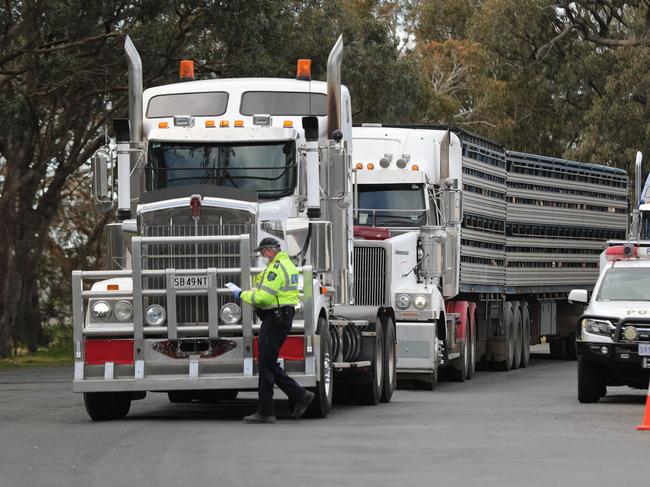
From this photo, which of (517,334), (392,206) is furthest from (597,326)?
(517,334)

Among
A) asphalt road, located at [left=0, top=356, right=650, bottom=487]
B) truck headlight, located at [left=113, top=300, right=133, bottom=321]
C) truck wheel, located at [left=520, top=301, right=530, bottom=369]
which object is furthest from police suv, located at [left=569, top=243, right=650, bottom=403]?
truck wheel, located at [left=520, top=301, right=530, bottom=369]

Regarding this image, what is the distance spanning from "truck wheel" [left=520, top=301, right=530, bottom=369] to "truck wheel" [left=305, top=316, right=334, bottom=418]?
14216mm

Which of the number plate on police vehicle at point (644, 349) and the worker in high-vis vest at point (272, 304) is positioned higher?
the worker in high-vis vest at point (272, 304)

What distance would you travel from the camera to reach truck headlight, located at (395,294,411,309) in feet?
76.8

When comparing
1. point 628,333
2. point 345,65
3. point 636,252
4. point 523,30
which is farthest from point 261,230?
point 523,30

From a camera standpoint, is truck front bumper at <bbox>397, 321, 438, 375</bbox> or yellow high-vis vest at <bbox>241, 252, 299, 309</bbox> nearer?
yellow high-vis vest at <bbox>241, 252, 299, 309</bbox>

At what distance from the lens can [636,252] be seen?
70.7ft

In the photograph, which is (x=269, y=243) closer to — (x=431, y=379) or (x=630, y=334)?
(x=630, y=334)

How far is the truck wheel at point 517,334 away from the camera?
30594 mm

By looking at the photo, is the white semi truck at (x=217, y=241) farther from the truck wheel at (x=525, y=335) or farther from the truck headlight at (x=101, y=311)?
the truck wheel at (x=525, y=335)

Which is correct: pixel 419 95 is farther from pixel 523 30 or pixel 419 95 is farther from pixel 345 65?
pixel 523 30

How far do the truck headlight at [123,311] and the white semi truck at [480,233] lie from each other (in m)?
7.29

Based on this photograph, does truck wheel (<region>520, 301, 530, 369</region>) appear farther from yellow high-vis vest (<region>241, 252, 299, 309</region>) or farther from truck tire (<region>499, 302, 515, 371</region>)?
yellow high-vis vest (<region>241, 252, 299, 309</region>)

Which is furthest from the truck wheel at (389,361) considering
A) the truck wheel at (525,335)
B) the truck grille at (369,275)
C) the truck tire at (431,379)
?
the truck wheel at (525,335)
